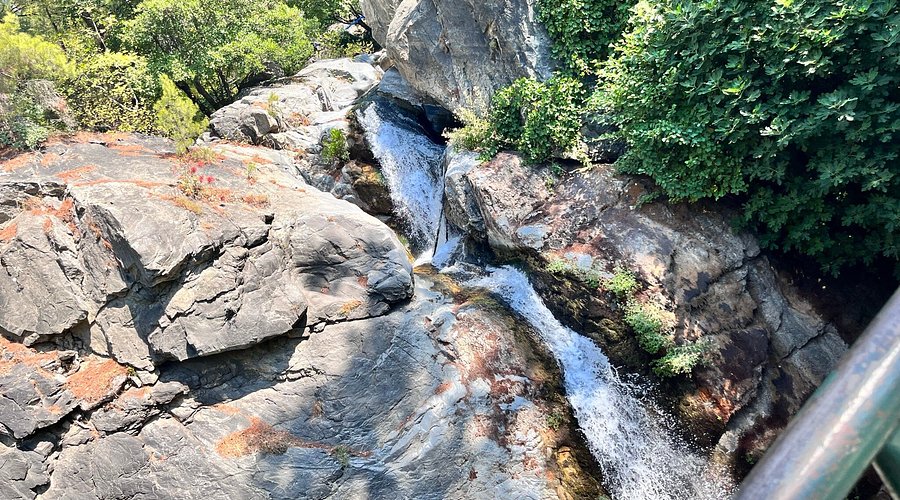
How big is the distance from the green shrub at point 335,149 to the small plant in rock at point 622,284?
9059 mm

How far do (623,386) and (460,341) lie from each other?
9.69 ft

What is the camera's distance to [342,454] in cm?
780

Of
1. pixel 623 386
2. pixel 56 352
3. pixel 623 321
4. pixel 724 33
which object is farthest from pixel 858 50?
pixel 56 352

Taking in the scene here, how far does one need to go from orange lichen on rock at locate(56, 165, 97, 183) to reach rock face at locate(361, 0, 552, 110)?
26.2ft

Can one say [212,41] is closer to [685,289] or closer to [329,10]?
[329,10]

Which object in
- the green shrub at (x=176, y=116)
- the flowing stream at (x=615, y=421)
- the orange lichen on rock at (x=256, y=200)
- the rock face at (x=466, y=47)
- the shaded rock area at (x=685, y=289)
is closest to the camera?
the flowing stream at (x=615, y=421)

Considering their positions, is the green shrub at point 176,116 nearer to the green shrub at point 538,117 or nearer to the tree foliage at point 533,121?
the tree foliage at point 533,121

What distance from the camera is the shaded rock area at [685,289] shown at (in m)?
7.97

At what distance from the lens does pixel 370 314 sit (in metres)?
9.21

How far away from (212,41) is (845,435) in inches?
679

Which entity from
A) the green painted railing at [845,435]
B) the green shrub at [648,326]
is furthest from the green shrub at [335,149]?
the green painted railing at [845,435]

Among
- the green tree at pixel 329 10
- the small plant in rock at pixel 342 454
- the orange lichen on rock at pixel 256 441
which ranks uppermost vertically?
the green tree at pixel 329 10

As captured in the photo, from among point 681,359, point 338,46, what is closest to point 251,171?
point 681,359

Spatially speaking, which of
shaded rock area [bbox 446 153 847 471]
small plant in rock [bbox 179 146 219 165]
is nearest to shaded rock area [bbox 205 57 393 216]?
small plant in rock [bbox 179 146 219 165]
